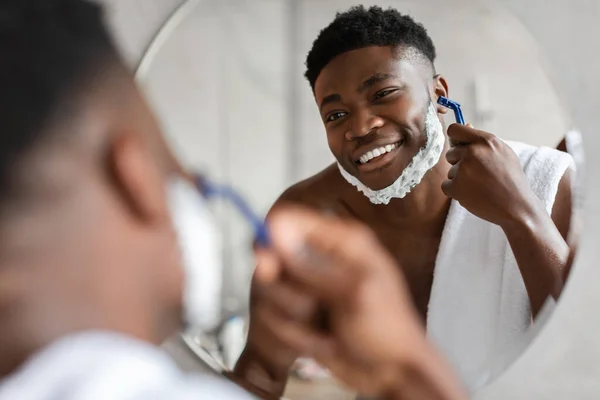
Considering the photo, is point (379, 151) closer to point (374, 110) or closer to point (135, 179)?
point (374, 110)

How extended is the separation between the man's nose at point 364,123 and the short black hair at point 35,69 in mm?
192

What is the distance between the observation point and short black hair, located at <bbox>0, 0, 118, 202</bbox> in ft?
1.20

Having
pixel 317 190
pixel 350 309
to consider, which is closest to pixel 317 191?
pixel 317 190

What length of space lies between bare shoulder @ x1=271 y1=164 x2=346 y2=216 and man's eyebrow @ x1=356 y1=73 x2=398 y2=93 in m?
0.07

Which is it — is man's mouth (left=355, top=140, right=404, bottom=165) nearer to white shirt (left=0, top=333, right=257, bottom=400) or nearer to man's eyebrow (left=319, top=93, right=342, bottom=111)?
man's eyebrow (left=319, top=93, right=342, bottom=111)

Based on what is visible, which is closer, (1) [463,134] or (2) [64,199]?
(2) [64,199]

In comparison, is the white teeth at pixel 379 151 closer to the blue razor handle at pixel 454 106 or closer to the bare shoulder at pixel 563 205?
the blue razor handle at pixel 454 106

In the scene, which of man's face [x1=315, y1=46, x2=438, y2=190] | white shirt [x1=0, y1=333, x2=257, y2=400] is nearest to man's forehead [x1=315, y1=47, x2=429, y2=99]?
man's face [x1=315, y1=46, x2=438, y2=190]

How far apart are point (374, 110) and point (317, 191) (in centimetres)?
8

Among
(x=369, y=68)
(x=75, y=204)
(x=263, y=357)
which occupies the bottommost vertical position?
(x=263, y=357)

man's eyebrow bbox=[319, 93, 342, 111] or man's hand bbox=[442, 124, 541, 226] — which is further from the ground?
man's eyebrow bbox=[319, 93, 342, 111]

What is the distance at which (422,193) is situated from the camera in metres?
0.47

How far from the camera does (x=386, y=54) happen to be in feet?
1.48

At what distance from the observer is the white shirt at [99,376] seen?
0.29m
